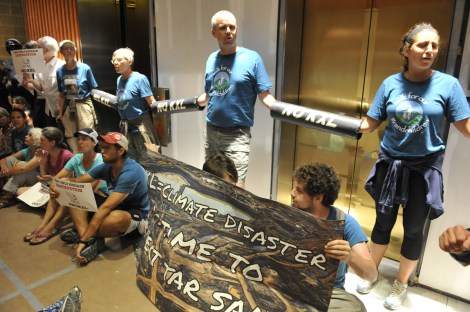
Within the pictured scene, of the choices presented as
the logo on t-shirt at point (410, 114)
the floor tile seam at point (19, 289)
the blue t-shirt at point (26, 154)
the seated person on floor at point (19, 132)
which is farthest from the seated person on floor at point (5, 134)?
the logo on t-shirt at point (410, 114)

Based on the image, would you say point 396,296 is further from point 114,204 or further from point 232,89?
point 114,204

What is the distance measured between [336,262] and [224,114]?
1345mm

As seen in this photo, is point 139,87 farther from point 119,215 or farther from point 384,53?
point 384,53

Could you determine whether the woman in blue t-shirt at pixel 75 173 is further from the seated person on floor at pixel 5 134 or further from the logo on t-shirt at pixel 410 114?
the logo on t-shirt at pixel 410 114

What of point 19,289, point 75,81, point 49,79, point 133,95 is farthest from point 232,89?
point 49,79

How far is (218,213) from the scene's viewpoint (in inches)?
71.8

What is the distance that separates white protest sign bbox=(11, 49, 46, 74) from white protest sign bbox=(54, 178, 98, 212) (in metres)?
1.80

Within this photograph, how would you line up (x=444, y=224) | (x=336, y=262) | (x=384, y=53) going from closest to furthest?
(x=336, y=262)
(x=444, y=224)
(x=384, y=53)

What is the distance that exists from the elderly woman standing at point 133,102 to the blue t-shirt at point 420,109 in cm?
218

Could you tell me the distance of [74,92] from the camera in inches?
154

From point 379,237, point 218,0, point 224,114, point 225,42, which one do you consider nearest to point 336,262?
point 379,237

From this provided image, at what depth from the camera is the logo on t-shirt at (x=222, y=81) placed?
2.45 metres

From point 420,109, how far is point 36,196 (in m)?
3.48

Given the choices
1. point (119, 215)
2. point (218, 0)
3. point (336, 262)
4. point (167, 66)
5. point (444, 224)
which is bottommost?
point (119, 215)
